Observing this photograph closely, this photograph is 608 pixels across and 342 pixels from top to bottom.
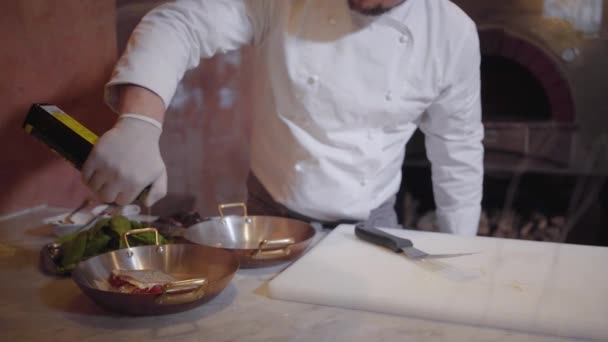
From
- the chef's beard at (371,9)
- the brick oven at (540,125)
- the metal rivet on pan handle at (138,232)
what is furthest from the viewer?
the brick oven at (540,125)

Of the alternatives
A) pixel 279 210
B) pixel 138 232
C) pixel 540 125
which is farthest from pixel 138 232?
pixel 540 125

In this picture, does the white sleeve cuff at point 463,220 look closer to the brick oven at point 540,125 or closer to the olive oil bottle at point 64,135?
the brick oven at point 540,125

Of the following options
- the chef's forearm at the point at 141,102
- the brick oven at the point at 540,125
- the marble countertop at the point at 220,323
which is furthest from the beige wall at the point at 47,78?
the brick oven at the point at 540,125

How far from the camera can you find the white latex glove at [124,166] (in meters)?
0.54

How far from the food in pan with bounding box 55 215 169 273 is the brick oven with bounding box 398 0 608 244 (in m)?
0.63

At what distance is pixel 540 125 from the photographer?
121cm

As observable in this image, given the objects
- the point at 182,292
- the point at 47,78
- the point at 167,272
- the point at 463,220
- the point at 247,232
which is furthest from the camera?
the point at 463,220

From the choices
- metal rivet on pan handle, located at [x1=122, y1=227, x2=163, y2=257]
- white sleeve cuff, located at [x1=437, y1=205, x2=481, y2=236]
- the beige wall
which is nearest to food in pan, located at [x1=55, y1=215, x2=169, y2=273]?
metal rivet on pan handle, located at [x1=122, y1=227, x2=163, y2=257]

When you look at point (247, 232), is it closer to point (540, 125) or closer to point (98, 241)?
point (98, 241)

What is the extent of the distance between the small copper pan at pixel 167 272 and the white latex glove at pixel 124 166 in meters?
0.07

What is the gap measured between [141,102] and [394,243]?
Answer: 1.16 feet

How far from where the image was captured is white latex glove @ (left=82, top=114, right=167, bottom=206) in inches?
21.4

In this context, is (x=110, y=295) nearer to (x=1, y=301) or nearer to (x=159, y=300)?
(x=159, y=300)

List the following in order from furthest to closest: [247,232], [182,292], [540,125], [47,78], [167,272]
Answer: [540,125] → [47,78] → [247,232] → [167,272] → [182,292]
